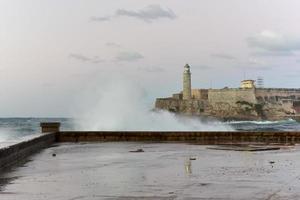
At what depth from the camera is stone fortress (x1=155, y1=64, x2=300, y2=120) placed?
138 metres

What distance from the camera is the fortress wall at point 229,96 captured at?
144375mm

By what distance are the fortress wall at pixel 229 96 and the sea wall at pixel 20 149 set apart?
397 feet

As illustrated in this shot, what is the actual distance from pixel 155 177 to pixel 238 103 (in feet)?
443

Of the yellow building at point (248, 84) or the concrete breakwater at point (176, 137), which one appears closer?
the concrete breakwater at point (176, 137)

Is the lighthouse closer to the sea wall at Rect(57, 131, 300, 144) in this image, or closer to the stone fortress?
the stone fortress

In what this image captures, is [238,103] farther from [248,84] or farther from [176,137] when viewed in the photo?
[176,137]

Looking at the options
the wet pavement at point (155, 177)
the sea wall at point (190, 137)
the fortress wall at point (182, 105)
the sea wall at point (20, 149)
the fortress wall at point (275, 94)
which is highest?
the fortress wall at point (275, 94)

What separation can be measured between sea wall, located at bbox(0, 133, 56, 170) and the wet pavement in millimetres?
392

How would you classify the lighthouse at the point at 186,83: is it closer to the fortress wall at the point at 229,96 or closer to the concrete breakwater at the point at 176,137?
the fortress wall at the point at 229,96

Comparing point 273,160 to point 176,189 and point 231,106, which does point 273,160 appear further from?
point 231,106

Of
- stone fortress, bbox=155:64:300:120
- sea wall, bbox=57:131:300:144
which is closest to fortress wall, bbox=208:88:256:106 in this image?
stone fortress, bbox=155:64:300:120

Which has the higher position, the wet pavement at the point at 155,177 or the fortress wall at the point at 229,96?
the fortress wall at the point at 229,96

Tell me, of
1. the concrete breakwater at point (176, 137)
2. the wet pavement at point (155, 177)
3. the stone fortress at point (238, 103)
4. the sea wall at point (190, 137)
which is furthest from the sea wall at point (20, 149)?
the stone fortress at point (238, 103)

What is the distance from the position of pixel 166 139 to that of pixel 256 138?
4.17 meters
